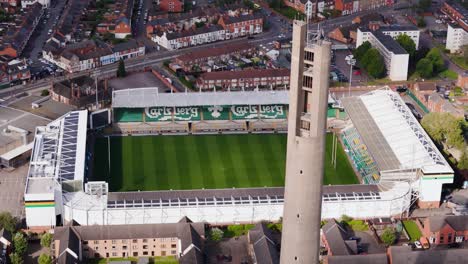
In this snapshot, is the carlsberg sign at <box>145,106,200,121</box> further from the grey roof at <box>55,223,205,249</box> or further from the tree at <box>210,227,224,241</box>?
the grey roof at <box>55,223,205,249</box>

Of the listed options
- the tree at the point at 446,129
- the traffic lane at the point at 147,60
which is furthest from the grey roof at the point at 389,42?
the tree at the point at 446,129

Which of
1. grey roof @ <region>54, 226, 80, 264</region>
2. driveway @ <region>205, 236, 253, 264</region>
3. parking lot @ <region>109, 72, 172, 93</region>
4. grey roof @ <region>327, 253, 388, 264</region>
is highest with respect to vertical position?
grey roof @ <region>327, 253, 388, 264</region>

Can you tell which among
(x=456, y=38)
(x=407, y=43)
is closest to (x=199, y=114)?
(x=407, y=43)

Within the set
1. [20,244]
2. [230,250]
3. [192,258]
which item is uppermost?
[192,258]

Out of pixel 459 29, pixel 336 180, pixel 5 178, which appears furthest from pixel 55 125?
pixel 459 29

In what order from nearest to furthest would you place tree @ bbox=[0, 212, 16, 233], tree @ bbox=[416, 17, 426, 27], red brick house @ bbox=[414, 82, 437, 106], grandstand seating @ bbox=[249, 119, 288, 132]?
tree @ bbox=[0, 212, 16, 233]
grandstand seating @ bbox=[249, 119, 288, 132]
red brick house @ bbox=[414, 82, 437, 106]
tree @ bbox=[416, 17, 426, 27]

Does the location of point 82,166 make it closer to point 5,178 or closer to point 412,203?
point 5,178

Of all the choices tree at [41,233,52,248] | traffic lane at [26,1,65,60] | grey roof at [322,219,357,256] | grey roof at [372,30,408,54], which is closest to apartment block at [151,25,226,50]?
traffic lane at [26,1,65,60]

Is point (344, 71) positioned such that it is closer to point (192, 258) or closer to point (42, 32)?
point (42, 32)
